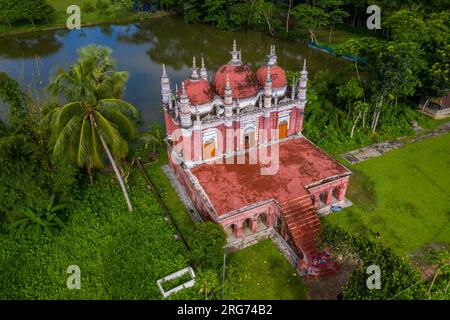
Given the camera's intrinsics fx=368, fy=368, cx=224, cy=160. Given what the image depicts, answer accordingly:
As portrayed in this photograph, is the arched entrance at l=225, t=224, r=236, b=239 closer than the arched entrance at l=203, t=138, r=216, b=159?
Yes

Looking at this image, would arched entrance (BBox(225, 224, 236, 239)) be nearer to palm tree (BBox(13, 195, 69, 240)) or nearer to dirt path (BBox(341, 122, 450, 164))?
palm tree (BBox(13, 195, 69, 240))

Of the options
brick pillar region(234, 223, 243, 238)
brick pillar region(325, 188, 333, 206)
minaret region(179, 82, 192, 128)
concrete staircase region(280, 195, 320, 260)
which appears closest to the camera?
concrete staircase region(280, 195, 320, 260)

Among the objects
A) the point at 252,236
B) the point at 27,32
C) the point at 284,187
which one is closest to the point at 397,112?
the point at 284,187

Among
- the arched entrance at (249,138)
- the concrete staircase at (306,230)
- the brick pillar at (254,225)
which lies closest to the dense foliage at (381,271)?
the concrete staircase at (306,230)

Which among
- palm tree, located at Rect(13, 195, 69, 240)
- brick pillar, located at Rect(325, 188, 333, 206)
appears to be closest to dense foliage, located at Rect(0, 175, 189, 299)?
palm tree, located at Rect(13, 195, 69, 240)

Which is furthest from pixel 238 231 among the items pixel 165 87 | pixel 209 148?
pixel 165 87

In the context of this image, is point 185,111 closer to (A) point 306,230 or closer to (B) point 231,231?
(B) point 231,231
